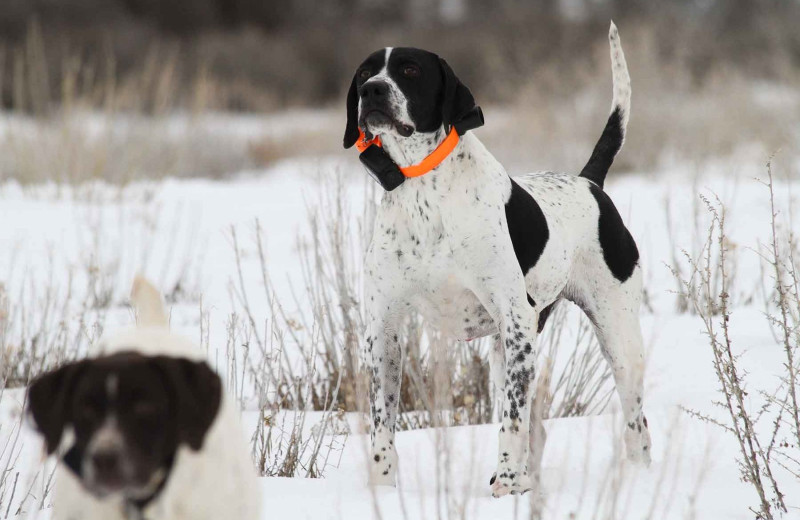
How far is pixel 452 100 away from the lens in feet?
9.61

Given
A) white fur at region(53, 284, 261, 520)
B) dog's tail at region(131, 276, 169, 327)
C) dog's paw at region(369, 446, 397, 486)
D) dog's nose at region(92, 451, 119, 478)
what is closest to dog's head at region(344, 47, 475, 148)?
dog's paw at region(369, 446, 397, 486)

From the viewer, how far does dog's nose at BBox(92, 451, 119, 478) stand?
49.9 inches

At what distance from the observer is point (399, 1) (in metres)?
29.0

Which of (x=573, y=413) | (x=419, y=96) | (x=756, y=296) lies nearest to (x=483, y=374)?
(x=573, y=413)

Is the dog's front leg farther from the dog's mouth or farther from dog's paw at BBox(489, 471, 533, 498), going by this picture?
the dog's mouth

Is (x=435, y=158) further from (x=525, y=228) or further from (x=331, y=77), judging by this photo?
(x=331, y=77)

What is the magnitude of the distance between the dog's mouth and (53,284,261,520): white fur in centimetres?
148

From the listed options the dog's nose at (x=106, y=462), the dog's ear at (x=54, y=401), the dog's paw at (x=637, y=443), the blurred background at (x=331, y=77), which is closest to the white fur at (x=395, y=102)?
the dog's paw at (x=637, y=443)

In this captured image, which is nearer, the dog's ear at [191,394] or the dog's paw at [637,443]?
the dog's ear at [191,394]

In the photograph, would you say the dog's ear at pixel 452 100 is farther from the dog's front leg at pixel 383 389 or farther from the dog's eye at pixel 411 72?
the dog's front leg at pixel 383 389

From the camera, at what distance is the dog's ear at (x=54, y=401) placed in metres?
1.36

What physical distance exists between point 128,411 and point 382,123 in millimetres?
1668

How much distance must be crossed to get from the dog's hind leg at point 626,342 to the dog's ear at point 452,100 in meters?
0.82

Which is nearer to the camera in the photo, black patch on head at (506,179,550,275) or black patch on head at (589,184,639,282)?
black patch on head at (506,179,550,275)
